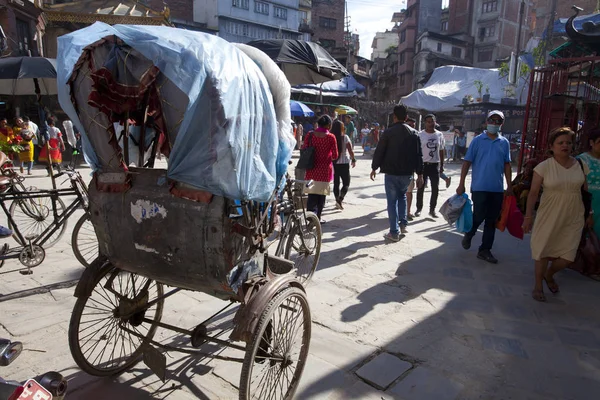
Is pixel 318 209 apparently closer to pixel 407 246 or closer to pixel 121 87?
pixel 407 246

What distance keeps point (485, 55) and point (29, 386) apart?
159 feet

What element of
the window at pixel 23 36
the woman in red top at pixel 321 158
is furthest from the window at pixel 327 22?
the woman in red top at pixel 321 158

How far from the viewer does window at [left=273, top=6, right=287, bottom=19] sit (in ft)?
127

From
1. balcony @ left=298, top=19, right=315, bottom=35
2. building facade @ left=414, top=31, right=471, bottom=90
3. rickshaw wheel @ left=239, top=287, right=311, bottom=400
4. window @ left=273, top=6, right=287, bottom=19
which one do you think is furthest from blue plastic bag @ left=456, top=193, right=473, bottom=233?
balcony @ left=298, top=19, right=315, bottom=35

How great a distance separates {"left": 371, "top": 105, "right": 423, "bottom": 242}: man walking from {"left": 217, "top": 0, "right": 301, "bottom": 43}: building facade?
31883mm

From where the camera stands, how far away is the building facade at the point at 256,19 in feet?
117

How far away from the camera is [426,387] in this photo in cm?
277

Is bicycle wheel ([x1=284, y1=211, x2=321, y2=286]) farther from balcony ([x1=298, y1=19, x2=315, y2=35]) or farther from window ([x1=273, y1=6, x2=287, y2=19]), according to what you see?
balcony ([x1=298, y1=19, x2=315, y2=35])

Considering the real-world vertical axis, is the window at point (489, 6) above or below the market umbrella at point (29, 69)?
above

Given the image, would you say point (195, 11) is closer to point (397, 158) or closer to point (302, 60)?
point (302, 60)

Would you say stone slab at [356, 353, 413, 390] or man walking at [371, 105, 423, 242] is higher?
man walking at [371, 105, 423, 242]

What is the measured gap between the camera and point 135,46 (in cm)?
202

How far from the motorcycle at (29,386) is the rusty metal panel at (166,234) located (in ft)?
2.33

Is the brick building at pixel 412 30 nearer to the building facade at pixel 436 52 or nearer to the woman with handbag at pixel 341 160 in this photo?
→ the building facade at pixel 436 52
